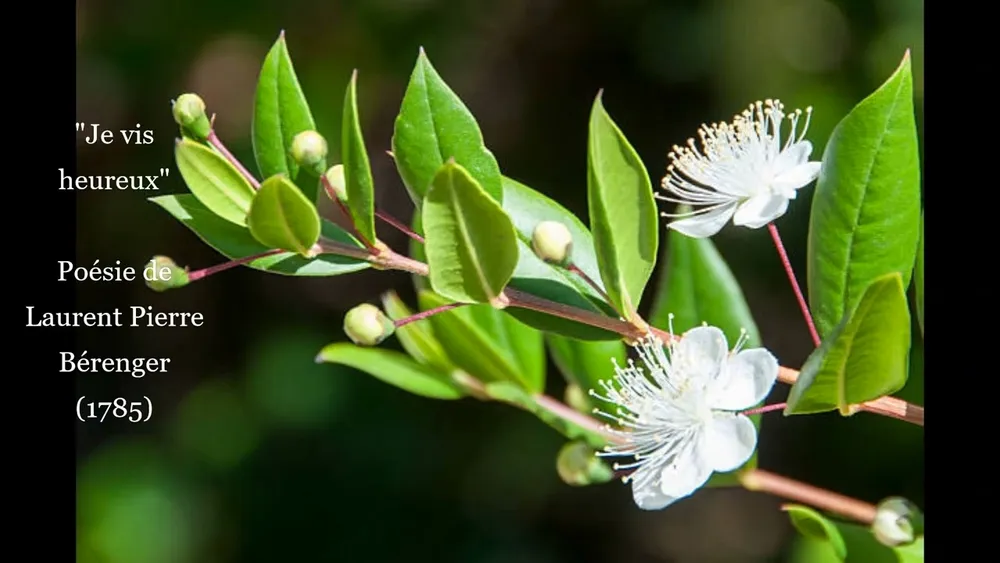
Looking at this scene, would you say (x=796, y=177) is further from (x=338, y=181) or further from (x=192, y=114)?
(x=192, y=114)

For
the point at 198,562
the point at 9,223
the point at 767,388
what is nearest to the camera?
the point at 767,388

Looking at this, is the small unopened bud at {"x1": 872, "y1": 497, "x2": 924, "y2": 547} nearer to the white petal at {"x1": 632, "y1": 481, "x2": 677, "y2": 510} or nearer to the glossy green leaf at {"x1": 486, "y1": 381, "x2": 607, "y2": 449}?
the white petal at {"x1": 632, "y1": 481, "x2": 677, "y2": 510}

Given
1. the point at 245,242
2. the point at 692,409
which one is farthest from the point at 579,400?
the point at 245,242

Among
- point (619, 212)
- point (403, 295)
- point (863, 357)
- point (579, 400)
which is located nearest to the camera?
point (863, 357)

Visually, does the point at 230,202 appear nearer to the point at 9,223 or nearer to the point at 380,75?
the point at 9,223

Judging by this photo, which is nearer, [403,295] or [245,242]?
[245,242]

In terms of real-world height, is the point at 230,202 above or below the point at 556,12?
below

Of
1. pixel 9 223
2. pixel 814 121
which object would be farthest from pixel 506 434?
pixel 9 223
